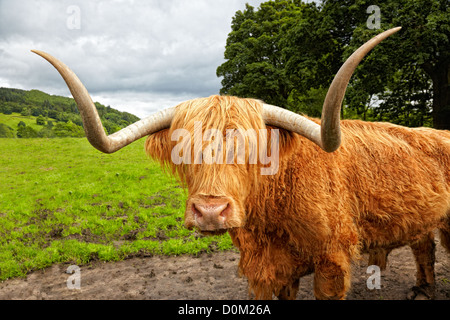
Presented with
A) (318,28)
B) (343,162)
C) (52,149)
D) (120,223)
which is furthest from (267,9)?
(343,162)

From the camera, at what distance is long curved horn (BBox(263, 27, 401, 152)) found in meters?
1.59

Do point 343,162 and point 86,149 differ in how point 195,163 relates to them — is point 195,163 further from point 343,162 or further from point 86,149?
point 86,149

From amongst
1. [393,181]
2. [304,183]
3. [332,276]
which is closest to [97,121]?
[304,183]

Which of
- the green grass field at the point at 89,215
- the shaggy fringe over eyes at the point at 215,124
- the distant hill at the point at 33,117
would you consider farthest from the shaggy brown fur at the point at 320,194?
the distant hill at the point at 33,117

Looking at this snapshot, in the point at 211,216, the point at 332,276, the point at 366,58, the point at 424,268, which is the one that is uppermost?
the point at 366,58

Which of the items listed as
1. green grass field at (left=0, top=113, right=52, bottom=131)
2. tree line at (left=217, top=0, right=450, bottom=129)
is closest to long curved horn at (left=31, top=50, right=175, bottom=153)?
tree line at (left=217, top=0, right=450, bottom=129)

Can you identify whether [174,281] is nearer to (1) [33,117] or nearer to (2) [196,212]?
(2) [196,212]

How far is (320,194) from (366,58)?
1110 cm

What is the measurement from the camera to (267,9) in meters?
24.0

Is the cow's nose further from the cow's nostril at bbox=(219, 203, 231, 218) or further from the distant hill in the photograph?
the distant hill

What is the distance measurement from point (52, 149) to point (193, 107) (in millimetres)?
19671

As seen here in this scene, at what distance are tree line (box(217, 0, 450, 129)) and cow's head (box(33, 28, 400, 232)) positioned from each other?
34.6 feet

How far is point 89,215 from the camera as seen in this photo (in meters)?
7.52

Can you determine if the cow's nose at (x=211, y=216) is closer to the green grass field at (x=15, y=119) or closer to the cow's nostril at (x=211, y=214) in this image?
the cow's nostril at (x=211, y=214)
